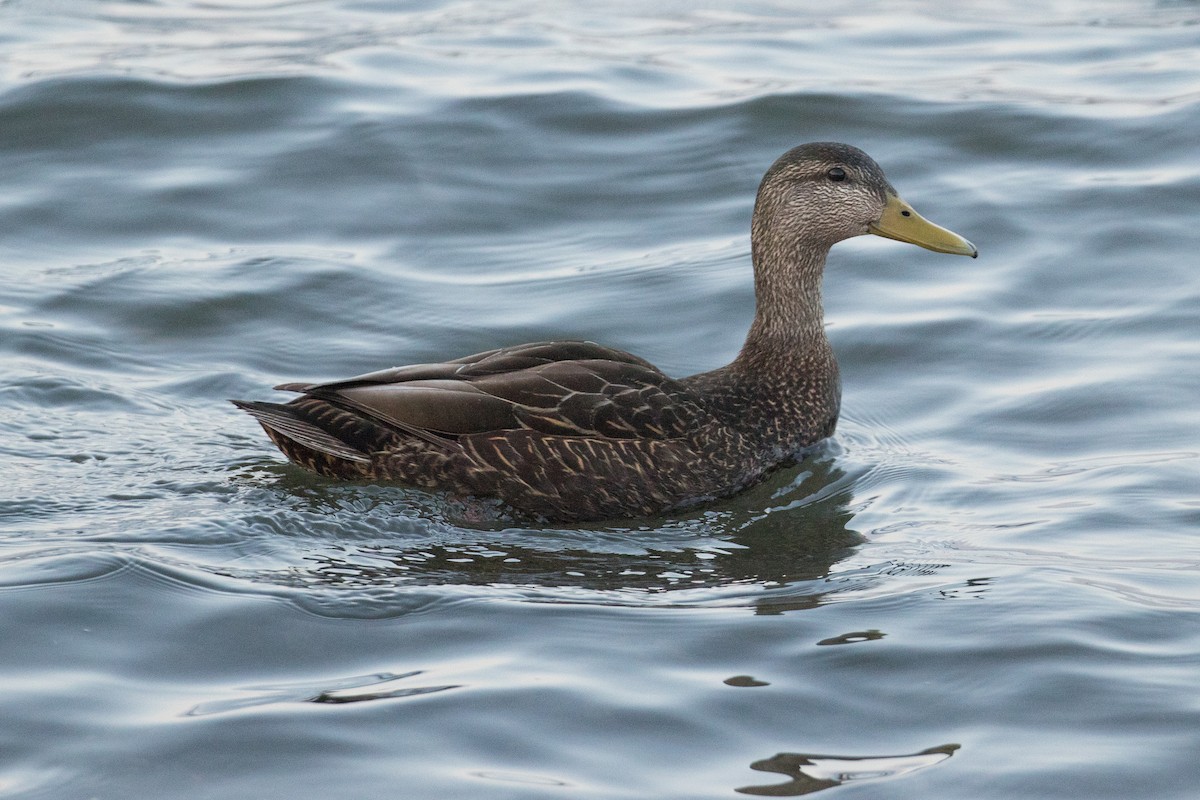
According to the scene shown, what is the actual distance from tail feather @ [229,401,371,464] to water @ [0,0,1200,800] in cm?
19

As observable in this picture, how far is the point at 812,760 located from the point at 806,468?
2.80 meters

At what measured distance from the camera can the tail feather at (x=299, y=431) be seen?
23.2 ft

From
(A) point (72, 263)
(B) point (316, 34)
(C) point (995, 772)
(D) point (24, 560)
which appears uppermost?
(B) point (316, 34)

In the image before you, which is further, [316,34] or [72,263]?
[316,34]

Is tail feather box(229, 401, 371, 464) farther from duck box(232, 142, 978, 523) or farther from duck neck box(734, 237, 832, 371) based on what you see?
duck neck box(734, 237, 832, 371)

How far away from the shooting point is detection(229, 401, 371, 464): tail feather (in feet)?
23.2

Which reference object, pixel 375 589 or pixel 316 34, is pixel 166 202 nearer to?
pixel 316 34

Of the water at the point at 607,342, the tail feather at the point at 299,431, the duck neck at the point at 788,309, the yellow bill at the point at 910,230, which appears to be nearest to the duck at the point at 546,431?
the tail feather at the point at 299,431

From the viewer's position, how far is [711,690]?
18.3 feet

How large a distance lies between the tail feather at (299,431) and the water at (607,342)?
0.19 meters

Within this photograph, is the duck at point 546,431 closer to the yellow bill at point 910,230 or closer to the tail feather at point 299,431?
the tail feather at point 299,431

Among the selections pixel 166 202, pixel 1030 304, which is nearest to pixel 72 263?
pixel 166 202

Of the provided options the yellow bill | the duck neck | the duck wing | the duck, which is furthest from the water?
the yellow bill

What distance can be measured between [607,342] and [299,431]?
2794 millimetres
